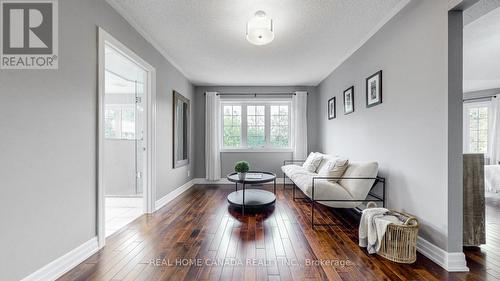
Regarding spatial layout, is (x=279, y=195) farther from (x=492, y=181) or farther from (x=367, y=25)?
(x=492, y=181)

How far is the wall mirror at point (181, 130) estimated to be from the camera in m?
4.23

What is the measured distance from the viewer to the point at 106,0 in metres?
2.26

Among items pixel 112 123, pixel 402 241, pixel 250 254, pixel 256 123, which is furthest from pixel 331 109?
pixel 112 123

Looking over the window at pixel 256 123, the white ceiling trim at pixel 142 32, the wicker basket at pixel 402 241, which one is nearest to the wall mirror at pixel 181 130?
the white ceiling trim at pixel 142 32

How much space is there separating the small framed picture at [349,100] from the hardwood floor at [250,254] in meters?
1.68

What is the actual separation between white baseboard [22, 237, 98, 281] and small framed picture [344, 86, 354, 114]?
12.3ft

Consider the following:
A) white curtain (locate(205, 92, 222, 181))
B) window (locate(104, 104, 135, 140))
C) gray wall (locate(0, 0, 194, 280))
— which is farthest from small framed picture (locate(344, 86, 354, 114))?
window (locate(104, 104, 135, 140))

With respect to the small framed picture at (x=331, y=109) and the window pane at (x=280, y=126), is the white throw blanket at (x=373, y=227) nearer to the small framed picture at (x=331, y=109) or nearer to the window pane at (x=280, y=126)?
the small framed picture at (x=331, y=109)

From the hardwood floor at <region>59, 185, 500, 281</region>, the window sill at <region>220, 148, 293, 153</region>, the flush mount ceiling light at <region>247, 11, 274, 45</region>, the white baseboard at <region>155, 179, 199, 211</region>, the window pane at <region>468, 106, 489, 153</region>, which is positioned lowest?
the hardwood floor at <region>59, 185, 500, 281</region>

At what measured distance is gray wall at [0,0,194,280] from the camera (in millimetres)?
1418

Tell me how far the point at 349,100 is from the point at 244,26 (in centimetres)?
207

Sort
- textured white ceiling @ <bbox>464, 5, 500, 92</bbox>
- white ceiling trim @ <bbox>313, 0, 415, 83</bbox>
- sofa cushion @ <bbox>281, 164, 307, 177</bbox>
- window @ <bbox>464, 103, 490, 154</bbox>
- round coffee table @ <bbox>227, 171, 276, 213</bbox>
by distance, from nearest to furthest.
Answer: white ceiling trim @ <bbox>313, 0, 415, 83</bbox> < textured white ceiling @ <bbox>464, 5, 500, 92</bbox> < round coffee table @ <bbox>227, 171, 276, 213</bbox> < sofa cushion @ <bbox>281, 164, 307, 177</bbox> < window @ <bbox>464, 103, 490, 154</bbox>

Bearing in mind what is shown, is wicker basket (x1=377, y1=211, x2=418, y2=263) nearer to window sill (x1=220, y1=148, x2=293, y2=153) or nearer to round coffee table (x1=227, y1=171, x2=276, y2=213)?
round coffee table (x1=227, y1=171, x2=276, y2=213)

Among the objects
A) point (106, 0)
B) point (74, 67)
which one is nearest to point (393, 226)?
point (74, 67)
